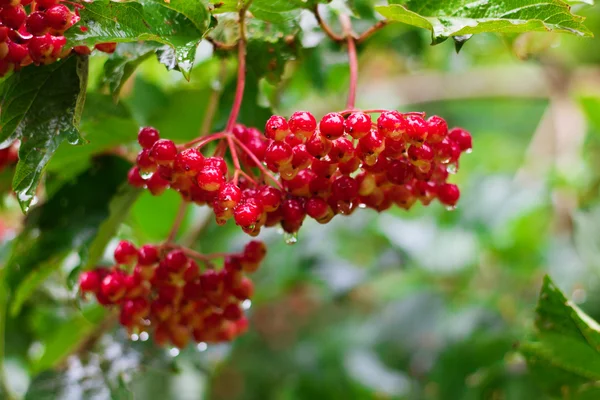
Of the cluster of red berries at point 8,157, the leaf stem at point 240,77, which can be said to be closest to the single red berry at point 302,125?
the leaf stem at point 240,77

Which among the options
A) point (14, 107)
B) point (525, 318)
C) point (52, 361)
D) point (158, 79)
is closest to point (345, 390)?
point (525, 318)

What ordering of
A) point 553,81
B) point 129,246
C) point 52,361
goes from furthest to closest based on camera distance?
1. point 553,81
2. point 52,361
3. point 129,246

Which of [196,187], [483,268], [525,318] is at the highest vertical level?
[196,187]

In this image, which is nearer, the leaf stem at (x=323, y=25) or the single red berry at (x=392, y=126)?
the single red berry at (x=392, y=126)

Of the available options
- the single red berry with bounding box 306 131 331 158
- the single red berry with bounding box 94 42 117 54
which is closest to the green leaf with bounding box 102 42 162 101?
the single red berry with bounding box 94 42 117 54

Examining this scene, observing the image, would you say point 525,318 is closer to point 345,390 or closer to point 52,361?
point 345,390

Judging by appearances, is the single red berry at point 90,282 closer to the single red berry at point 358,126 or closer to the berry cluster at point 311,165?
the berry cluster at point 311,165
